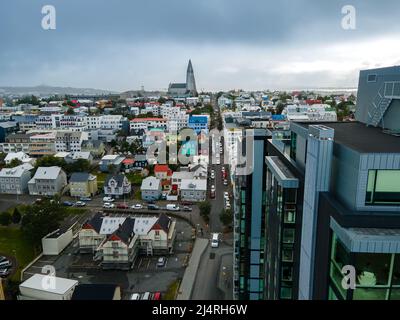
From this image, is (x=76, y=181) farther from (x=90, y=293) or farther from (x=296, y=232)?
(x=296, y=232)

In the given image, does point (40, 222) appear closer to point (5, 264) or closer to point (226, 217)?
point (5, 264)

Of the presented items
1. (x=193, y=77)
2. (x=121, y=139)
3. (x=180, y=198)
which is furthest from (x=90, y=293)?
(x=193, y=77)

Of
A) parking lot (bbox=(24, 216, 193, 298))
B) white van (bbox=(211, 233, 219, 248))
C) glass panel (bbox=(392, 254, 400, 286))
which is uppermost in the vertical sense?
glass panel (bbox=(392, 254, 400, 286))

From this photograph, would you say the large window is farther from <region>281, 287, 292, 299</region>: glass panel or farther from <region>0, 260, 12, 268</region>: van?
<region>0, 260, 12, 268</region>: van

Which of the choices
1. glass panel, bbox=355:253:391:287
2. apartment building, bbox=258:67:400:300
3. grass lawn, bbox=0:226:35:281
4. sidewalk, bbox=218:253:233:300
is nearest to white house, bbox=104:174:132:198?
grass lawn, bbox=0:226:35:281
